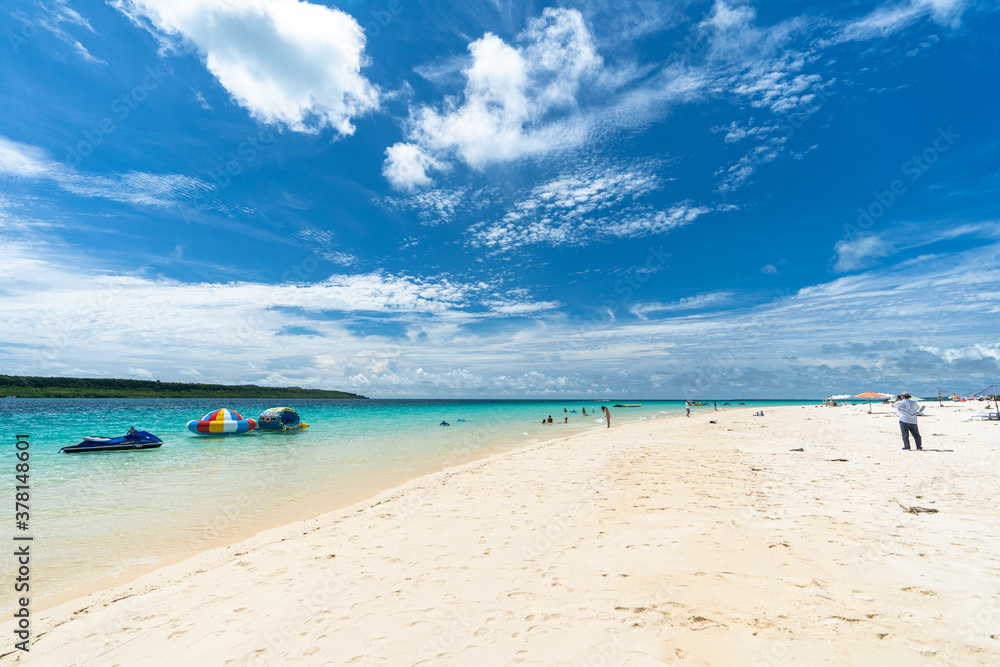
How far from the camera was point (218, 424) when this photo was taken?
3158cm

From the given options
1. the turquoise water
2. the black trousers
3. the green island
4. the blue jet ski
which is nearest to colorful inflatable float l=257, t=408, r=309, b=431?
the turquoise water

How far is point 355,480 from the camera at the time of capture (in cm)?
1547

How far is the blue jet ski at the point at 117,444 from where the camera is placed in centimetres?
2136

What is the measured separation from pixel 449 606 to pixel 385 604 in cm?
86

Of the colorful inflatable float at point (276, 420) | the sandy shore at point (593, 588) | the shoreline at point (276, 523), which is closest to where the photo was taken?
the sandy shore at point (593, 588)

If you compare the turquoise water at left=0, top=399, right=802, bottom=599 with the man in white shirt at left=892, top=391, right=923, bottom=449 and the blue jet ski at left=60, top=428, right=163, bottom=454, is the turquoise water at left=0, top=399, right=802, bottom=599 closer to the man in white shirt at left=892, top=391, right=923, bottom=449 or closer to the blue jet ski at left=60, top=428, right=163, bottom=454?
the blue jet ski at left=60, top=428, right=163, bottom=454

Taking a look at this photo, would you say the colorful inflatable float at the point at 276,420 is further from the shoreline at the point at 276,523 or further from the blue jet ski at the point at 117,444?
the shoreline at the point at 276,523

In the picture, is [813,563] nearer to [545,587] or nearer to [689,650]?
[689,650]

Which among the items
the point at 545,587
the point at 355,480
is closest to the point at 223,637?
the point at 545,587

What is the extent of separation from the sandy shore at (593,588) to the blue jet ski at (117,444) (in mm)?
21432

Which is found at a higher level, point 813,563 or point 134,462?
point 813,563

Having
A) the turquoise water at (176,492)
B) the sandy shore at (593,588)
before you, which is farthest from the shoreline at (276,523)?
the sandy shore at (593,588)

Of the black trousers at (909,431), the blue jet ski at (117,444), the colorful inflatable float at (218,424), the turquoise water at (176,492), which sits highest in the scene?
the black trousers at (909,431)

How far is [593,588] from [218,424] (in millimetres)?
36110
